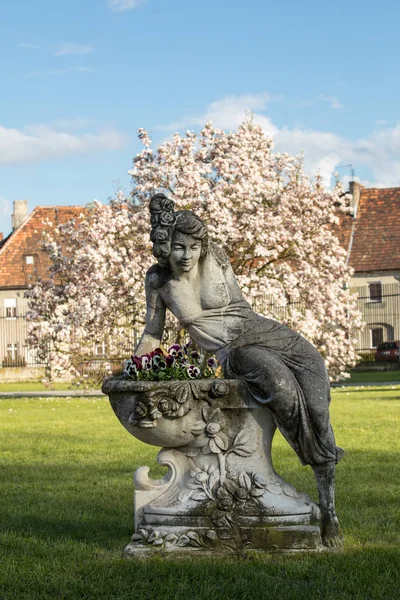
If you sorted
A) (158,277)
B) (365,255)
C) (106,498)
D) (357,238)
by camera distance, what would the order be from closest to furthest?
(158,277)
(106,498)
(365,255)
(357,238)

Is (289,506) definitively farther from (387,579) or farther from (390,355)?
(390,355)

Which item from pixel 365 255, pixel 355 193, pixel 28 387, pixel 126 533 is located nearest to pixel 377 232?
pixel 365 255

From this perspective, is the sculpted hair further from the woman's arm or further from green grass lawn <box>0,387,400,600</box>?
green grass lawn <box>0,387,400,600</box>

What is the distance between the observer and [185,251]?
6867 millimetres

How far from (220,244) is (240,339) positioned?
58.5ft

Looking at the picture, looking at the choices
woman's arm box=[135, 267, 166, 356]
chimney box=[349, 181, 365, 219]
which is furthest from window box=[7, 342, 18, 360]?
woman's arm box=[135, 267, 166, 356]

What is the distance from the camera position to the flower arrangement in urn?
678 cm

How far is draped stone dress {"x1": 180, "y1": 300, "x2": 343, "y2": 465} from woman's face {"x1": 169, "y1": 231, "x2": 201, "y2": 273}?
1.12 feet

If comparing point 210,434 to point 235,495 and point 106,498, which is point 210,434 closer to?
point 235,495

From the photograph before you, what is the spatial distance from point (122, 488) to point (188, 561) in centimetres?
412

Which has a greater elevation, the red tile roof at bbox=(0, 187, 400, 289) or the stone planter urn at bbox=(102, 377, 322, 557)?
the red tile roof at bbox=(0, 187, 400, 289)

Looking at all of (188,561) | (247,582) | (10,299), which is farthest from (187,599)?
(10,299)

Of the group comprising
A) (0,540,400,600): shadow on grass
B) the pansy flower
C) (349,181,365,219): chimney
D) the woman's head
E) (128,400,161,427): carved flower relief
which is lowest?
(0,540,400,600): shadow on grass

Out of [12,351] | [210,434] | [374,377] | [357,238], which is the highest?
[357,238]
